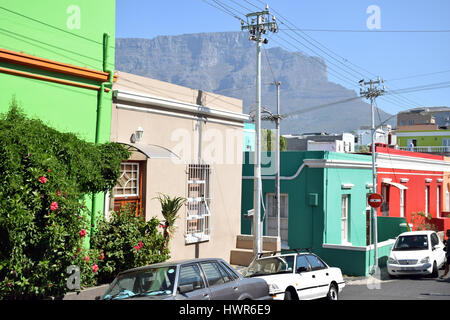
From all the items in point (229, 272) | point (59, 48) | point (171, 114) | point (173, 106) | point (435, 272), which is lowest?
point (435, 272)

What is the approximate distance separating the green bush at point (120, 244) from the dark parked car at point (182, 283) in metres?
3.14

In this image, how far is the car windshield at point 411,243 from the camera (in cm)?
1930

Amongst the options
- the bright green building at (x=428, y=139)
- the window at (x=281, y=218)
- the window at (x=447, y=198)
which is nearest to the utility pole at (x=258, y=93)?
the window at (x=281, y=218)

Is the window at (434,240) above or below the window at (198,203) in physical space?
below

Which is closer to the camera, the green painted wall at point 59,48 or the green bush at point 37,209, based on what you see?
the green bush at point 37,209

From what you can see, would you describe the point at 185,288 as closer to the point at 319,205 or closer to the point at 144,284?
the point at 144,284

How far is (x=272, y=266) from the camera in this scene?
40.4 feet

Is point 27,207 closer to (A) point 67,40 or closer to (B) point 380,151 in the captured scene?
(A) point 67,40

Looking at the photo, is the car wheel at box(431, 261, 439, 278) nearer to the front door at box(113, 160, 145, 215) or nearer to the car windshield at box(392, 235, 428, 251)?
the car windshield at box(392, 235, 428, 251)

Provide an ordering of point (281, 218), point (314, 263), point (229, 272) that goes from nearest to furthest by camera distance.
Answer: point (229, 272) < point (314, 263) < point (281, 218)

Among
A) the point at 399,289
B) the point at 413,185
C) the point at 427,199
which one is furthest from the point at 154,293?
the point at 427,199

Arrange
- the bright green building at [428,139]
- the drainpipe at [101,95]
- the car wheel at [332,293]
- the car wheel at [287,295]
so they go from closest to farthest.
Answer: the car wheel at [287,295] → the drainpipe at [101,95] → the car wheel at [332,293] → the bright green building at [428,139]

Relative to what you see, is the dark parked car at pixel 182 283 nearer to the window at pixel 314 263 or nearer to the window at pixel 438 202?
the window at pixel 314 263

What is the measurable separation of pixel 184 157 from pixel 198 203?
65.0 inches
